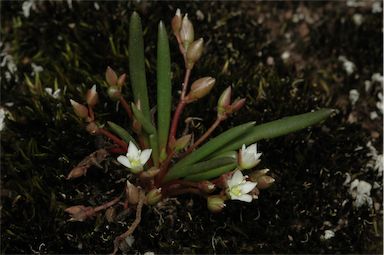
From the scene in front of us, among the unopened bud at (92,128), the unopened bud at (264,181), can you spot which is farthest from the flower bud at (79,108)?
the unopened bud at (264,181)

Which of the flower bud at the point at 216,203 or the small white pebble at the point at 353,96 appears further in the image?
the small white pebble at the point at 353,96

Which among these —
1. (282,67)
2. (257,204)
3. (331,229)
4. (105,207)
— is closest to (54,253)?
(105,207)

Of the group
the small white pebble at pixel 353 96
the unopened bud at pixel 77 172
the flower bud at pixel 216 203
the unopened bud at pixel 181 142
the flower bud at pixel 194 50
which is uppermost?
the flower bud at pixel 194 50

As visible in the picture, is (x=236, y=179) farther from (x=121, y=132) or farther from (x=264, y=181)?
(x=121, y=132)

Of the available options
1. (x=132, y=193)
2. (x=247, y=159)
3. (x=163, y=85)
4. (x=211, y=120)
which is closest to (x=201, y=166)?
(x=247, y=159)

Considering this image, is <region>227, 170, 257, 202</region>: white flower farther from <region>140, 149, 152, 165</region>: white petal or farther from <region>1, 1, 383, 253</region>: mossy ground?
<region>1, 1, 383, 253</region>: mossy ground

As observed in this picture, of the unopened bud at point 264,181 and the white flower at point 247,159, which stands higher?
the white flower at point 247,159

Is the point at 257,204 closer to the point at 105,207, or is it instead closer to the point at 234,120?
the point at 234,120

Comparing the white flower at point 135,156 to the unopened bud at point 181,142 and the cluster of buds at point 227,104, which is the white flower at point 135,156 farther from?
the cluster of buds at point 227,104
